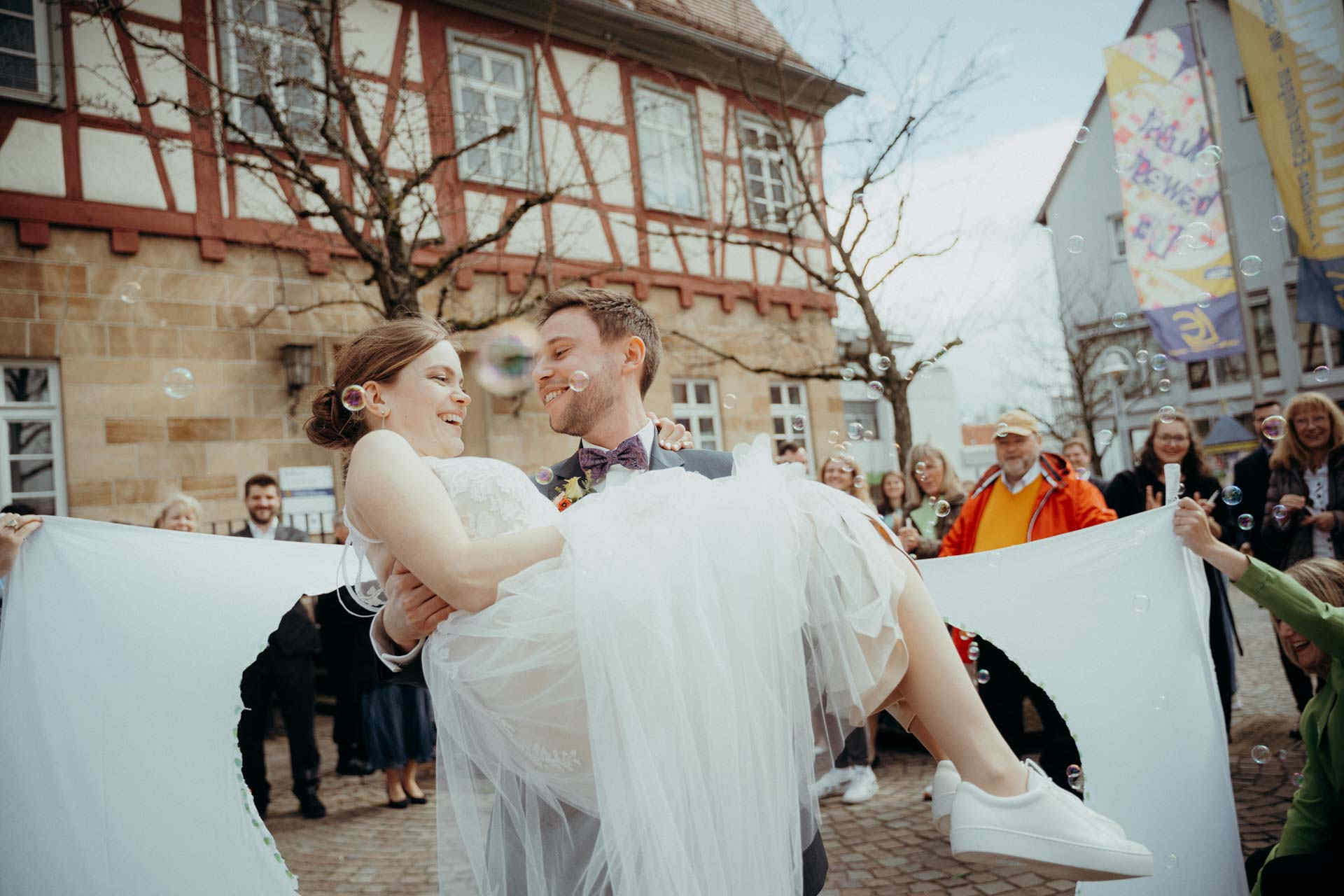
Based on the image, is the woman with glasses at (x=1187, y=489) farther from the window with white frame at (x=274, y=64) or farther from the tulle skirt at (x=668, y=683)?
the window with white frame at (x=274, y=64)

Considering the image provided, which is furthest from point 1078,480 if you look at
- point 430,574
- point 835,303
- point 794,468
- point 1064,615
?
point 835,303

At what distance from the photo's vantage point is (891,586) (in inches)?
66.7

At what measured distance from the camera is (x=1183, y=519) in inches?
120

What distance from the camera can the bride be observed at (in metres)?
1.58

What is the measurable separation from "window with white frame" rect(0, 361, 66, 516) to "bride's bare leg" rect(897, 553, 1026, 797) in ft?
27.7

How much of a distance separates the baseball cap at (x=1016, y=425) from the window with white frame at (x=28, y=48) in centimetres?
824

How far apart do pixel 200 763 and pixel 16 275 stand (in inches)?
282

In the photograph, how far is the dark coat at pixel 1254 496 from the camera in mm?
5422

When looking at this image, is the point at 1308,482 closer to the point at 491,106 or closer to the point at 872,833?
the point at 872,833

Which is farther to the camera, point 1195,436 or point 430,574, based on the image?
point 1195,436

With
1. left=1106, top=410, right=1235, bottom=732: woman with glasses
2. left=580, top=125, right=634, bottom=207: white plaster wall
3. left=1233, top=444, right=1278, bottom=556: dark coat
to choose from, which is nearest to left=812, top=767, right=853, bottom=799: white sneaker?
left=1106, top=410, right=1235, bottom=732: woman with glasses

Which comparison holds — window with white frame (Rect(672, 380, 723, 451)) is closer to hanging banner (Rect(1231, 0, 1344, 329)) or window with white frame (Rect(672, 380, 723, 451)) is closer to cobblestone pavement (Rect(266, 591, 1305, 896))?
cobblestone pavement (Rect(266, 591, 1305, 896))

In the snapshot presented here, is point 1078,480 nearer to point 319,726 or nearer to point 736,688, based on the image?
point 736,688

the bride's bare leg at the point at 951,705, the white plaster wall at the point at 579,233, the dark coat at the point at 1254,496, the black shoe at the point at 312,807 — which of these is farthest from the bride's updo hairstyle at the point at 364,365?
the white plaster wall at the point at 579,233
